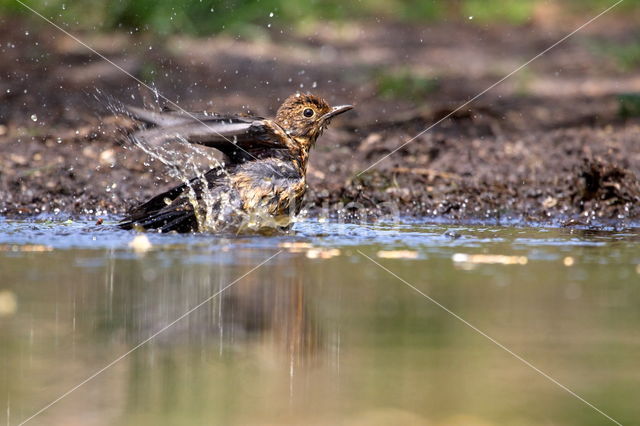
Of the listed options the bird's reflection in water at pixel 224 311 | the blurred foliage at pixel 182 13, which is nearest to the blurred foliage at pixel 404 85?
the blurred foliage at pixel 182 13

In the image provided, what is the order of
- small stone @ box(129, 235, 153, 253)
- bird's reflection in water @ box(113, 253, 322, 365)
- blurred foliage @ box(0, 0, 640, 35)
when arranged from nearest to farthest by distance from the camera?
bird's reflection in water @ box(113, 253, 322, 365) < small stone @ box(129, 235, 153, 253) < blurred foliage @ box(0, 0, 640, 35)

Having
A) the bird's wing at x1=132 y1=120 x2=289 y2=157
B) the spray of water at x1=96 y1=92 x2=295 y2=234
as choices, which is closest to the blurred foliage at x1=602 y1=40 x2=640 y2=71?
the bird's wing at x1=132 y1=120 x2=289 y2=157

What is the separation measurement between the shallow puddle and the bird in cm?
22

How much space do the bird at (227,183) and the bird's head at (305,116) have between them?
1.65ft

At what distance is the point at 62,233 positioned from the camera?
7477 mm

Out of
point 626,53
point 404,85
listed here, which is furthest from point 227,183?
point 626,53

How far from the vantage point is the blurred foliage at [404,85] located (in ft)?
43.3

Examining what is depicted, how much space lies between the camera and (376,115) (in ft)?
39.8

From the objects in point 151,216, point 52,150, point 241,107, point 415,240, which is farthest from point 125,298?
point 241,107

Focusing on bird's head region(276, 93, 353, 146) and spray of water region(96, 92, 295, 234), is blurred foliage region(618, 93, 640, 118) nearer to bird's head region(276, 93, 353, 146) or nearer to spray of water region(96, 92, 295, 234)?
bird's head region(276, 93, 353, 146)

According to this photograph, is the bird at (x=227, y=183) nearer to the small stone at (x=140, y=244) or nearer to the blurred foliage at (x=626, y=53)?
the small stone at (x=140, y=244)

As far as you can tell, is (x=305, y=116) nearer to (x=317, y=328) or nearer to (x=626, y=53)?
(x=317, y=328)

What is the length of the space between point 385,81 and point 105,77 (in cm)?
331

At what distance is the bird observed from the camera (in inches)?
285
